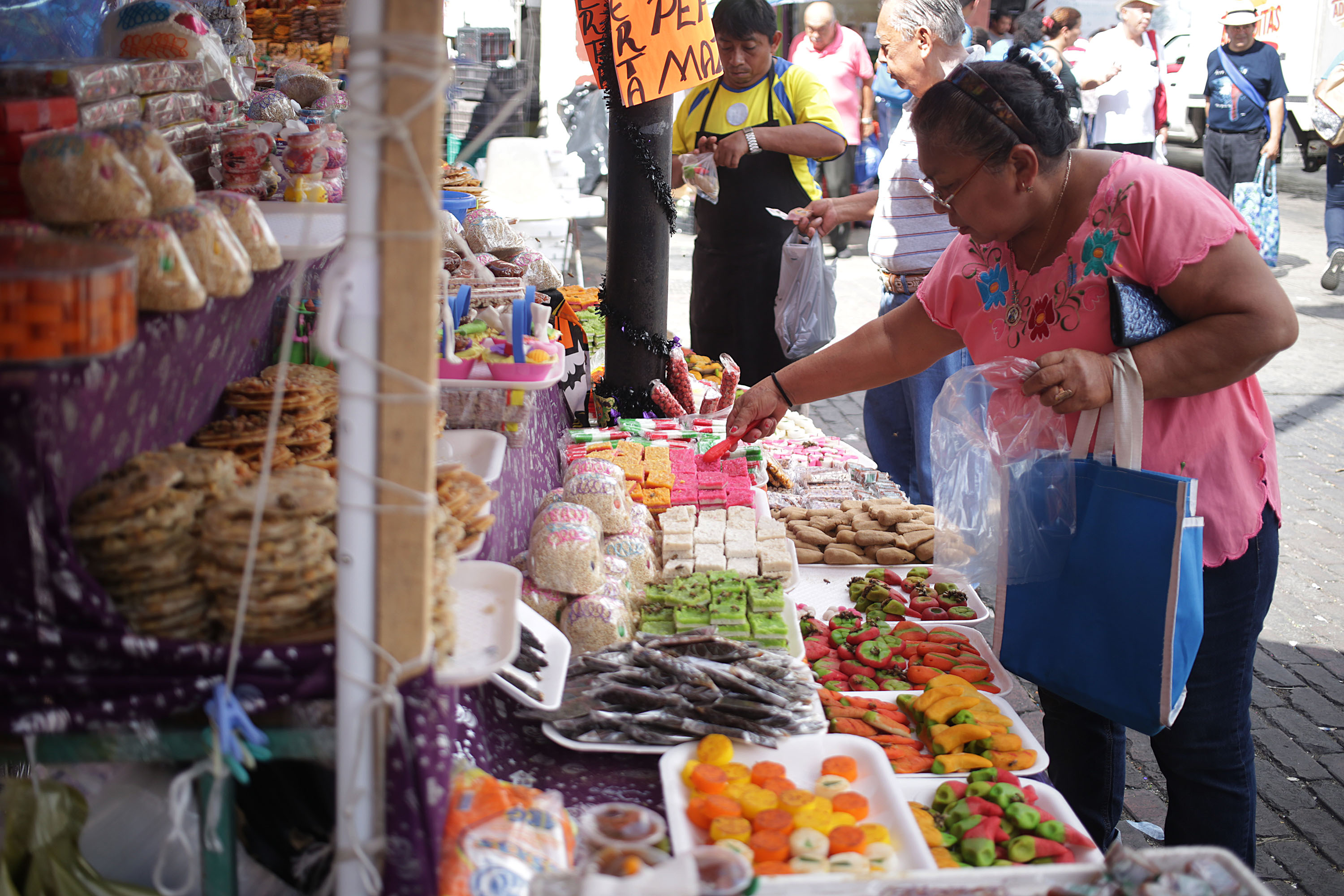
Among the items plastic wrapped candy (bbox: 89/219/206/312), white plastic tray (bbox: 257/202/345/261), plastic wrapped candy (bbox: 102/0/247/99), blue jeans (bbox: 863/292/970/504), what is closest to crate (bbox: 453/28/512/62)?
blue jeans (bbox: 863/292/970/504)

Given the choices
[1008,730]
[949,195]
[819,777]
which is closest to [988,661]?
[1008,730]

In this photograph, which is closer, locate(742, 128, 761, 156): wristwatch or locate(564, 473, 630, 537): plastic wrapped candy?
locate(564, 473, 630, 537): plastic wrapped candy

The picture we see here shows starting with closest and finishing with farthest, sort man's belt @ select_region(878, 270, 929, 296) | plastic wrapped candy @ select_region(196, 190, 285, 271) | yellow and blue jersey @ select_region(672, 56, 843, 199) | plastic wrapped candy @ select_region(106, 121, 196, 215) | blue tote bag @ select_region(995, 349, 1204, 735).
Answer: plastic wrapped candy @ select_region(106, 121, 196, 215) → plastic wrapped candy @ select_region(196, 190, 285, 271) → blue tote bag @ select_region(995, 349, 1204, 735) → man's belt @ select_region(878, 270, 929, 296) → yellow and blue jersey @ select_region(672, 56, 843, 199)

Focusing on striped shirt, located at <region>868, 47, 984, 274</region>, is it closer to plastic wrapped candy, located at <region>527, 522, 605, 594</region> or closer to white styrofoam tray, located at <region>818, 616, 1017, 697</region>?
white styrofoam tray, located at <region>818, 616, 1017, 697</region>

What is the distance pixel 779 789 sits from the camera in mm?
1821

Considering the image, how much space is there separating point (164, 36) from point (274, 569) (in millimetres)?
1090

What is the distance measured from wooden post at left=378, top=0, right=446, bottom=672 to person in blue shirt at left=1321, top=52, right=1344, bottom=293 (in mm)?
9585

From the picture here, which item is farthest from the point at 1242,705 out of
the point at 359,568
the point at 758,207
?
the point at 758,207

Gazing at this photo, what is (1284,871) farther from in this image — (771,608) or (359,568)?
(359,568)

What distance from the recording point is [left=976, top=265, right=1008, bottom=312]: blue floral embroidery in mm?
2359

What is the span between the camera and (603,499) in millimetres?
2680

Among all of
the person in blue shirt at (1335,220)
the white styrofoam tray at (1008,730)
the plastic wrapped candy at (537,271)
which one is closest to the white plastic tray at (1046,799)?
the white styrofoam tray at (1008,730)

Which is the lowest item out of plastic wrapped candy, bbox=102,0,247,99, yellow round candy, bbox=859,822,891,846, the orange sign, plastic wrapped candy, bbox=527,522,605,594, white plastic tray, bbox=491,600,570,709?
yellow round candy, bbox=859,822,891,846

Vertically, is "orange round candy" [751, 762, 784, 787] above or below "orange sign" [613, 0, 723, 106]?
below
